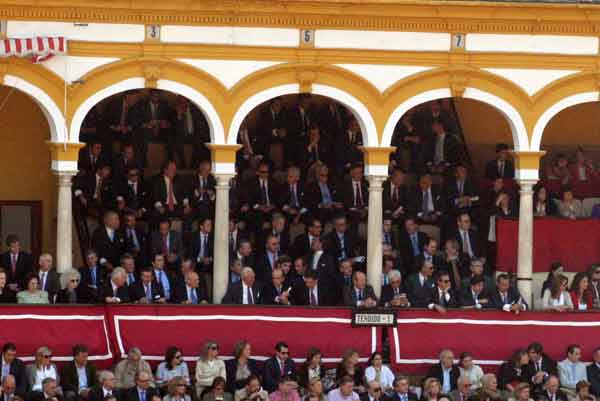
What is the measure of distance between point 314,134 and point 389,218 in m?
1.90

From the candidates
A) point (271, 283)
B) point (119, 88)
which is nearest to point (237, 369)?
point (271, 283)

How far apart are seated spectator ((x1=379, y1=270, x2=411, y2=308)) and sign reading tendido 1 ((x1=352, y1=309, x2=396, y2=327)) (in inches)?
11.1

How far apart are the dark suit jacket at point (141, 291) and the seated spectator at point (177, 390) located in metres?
2.47

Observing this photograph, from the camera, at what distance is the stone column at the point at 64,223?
4188 centimetres

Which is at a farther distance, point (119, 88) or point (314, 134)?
point (314, 134)

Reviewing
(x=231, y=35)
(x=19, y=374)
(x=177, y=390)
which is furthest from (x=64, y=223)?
(x=177, y=390)

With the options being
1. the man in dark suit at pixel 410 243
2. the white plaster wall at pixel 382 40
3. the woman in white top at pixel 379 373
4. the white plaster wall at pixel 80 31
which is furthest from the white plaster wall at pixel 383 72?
the woman in white top at pixel 379 373

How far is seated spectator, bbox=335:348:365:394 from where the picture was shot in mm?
40688

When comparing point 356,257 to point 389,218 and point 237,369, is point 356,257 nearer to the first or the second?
point 389,218

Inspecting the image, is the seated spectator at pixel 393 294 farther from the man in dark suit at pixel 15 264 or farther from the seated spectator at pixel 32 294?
the man in dark suit at pixel 15 264

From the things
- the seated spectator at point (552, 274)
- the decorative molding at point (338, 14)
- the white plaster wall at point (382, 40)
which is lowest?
the seated spectator at point (552, 274)

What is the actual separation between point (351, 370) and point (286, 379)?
1.17 m

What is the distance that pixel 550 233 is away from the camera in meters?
44.4

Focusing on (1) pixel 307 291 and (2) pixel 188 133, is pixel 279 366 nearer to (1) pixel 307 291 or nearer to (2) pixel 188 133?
(1) pixel 307 291
